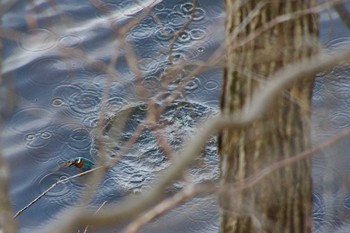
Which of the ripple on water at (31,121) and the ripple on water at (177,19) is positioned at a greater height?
the ripple on water at (177,19)

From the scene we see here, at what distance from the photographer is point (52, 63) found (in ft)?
16.2

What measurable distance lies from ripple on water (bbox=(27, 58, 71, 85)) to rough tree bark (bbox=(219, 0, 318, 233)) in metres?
2.68

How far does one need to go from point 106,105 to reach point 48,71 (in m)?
0.67

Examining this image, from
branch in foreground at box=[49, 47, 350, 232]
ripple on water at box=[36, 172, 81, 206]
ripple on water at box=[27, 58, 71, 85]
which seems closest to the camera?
branch in foreground at box=[49, 47, 350, 232]

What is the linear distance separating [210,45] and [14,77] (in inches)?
47.0

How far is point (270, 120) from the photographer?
2.21 metres

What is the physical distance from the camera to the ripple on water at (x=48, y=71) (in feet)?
15.9

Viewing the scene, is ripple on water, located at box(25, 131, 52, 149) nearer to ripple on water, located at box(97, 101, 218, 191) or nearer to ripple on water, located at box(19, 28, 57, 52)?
ripple on water, located at box(97, 101, 218, 191)

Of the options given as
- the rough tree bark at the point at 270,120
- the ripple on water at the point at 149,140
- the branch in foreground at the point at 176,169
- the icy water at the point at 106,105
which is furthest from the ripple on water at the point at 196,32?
the branch in foreground at the point at 176,169

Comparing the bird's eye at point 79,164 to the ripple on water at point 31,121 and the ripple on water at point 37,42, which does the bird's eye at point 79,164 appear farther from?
the ripple on water at point 37,42

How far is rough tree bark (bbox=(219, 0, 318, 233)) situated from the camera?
2.22 meters

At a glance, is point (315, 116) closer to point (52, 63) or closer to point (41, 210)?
point (41, 210)

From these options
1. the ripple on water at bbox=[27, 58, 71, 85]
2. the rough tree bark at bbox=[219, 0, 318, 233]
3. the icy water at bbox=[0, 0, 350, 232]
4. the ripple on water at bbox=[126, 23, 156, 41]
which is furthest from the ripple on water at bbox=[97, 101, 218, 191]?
the rough tree bark at bbox=[219, 0, 318, 233]

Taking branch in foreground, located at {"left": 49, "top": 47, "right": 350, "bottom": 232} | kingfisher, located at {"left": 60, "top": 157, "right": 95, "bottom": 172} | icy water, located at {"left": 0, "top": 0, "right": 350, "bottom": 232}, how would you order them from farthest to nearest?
kingfisher, located at {"left": 60, "top": 157, "right": 95, "bottom": 172} < icy water, located at {"left": 0, "top": 0, "right": 350, "bottom": 232} < branch in foreground, located at {"left": 49, "top": 47, "right": 350, "bottom": 232}
